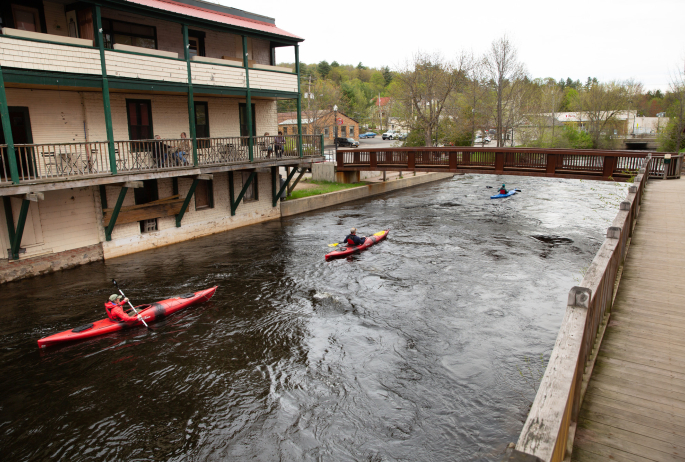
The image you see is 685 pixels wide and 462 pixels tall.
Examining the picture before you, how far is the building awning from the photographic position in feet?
58.3

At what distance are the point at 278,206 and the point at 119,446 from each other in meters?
18.6

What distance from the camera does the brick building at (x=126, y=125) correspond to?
14586 millimetres

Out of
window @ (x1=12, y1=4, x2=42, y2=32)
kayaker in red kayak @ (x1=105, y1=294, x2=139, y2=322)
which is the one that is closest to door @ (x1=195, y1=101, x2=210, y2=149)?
window @ (x1=12, y1=4, x2=42, y2=32)

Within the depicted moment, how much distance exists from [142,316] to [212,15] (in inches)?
582

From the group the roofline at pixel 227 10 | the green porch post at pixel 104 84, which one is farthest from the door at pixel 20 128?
the roofline at pixel 227 10

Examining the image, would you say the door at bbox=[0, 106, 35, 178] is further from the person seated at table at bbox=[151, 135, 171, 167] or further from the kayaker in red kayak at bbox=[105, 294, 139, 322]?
the kayaker in red kayak at bbox=[105, 294, 139, 322]

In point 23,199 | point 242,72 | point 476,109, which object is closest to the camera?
point 23,199

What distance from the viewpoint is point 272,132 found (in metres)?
24.8

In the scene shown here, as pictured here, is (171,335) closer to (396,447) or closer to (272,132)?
(396,447)

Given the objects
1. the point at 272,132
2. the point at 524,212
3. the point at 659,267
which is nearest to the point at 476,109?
the point at 524,212

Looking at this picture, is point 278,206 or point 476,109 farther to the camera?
point 476,109

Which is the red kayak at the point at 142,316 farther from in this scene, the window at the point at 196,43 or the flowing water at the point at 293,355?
the window at the point at 196,43

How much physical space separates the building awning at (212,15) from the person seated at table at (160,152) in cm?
502

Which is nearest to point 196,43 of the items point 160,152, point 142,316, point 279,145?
point 279,145
